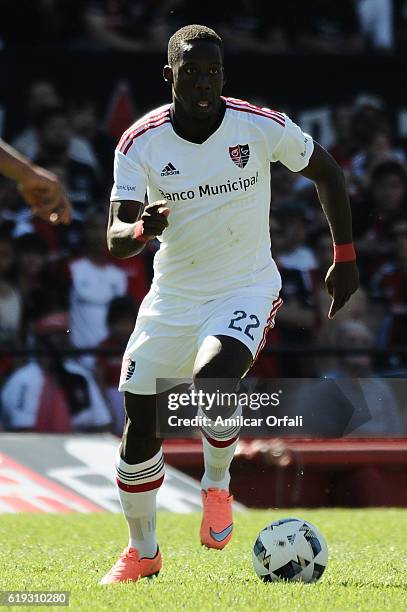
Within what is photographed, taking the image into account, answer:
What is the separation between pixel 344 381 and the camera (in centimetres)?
999

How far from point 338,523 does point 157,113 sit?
356 centimetres

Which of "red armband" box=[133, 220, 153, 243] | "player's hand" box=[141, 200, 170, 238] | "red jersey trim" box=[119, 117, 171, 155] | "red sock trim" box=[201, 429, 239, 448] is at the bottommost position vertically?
"red sock trim" box=[201, 429, 239, 448]

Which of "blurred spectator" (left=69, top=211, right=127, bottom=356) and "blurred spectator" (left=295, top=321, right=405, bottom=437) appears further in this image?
"blurred spectator" (left=69, top=211, right=127, bottom=356)

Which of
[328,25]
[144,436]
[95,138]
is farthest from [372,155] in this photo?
[144,436]

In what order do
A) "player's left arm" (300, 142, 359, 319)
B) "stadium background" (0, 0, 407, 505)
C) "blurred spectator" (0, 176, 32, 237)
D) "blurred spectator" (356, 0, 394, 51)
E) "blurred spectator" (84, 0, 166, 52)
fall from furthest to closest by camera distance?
"blurred spectator" (356, 0, 394, 51), "blurred spectator" (84, 0, 166, 52), "blurred spectator" (0, 176, 32, 237), "stadium background" (0, 0, 407, 505), "player's left arm" (300, 142, 359, 319)

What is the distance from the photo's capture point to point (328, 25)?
1509 cm

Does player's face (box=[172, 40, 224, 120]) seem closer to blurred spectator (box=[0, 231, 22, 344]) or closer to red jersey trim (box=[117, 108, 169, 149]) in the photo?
red jersey trim (box=[117, 108, 169, 149])

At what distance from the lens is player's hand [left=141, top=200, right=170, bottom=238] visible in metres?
5.34

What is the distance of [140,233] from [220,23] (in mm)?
9613

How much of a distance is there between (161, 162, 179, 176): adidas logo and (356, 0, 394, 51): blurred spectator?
29.8 feet

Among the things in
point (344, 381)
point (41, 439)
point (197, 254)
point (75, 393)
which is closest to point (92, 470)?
point (41, 439)

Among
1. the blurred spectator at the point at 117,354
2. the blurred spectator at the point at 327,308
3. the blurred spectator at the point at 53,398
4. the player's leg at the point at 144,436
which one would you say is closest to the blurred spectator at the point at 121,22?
the blurred spectator at the point at 327,308

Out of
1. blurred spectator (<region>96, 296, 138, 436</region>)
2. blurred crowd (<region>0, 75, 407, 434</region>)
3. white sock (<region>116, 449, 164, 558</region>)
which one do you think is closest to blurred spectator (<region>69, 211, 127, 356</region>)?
blurred crowd (<region>0, 75, 407, 434</region>)

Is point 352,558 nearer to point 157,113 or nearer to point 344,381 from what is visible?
point 157,113
